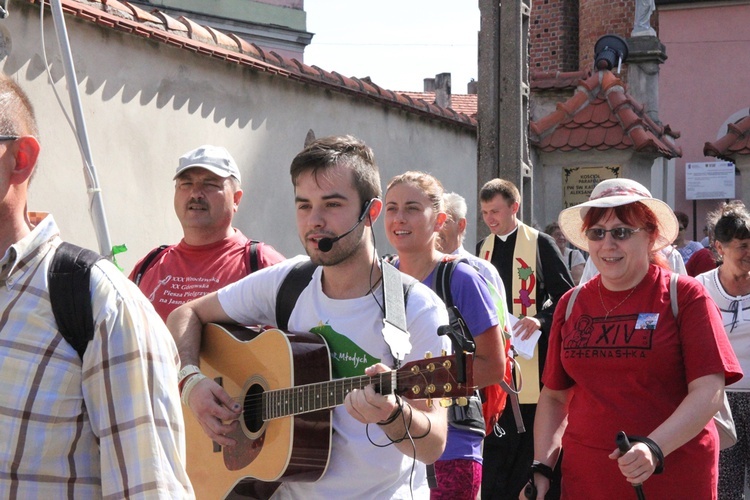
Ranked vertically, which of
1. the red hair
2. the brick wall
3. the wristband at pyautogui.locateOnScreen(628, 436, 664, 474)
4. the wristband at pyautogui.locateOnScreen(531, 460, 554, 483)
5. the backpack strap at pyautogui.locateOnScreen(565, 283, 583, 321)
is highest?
the brick wall

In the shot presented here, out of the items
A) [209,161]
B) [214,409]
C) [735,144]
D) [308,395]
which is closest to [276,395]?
[308,395]

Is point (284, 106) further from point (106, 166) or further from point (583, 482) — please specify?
point (583, 482)

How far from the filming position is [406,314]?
11.2ft

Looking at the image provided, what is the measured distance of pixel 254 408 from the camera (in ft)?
12.3

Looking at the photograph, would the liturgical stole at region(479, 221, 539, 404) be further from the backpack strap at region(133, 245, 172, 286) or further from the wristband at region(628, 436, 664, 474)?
the wristband at region(628, 436, 664, 474)

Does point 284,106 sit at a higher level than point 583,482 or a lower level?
higher

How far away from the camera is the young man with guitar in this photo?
313 centimetres

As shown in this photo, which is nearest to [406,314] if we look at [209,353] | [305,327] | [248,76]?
[305,327]

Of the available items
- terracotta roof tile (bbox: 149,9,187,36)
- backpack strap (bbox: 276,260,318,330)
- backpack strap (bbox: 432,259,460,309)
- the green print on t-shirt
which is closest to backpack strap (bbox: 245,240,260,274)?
backpack strap (bbox: 432,259,460,309)

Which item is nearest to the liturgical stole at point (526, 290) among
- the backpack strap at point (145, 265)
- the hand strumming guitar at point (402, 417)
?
the backpack strap at point (145, 265)

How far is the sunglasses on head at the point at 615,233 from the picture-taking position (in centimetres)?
416

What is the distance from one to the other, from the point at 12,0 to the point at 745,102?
2464 cm

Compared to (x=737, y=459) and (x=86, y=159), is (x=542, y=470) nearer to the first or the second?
(x=737, y=459)

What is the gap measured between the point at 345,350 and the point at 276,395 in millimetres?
316
